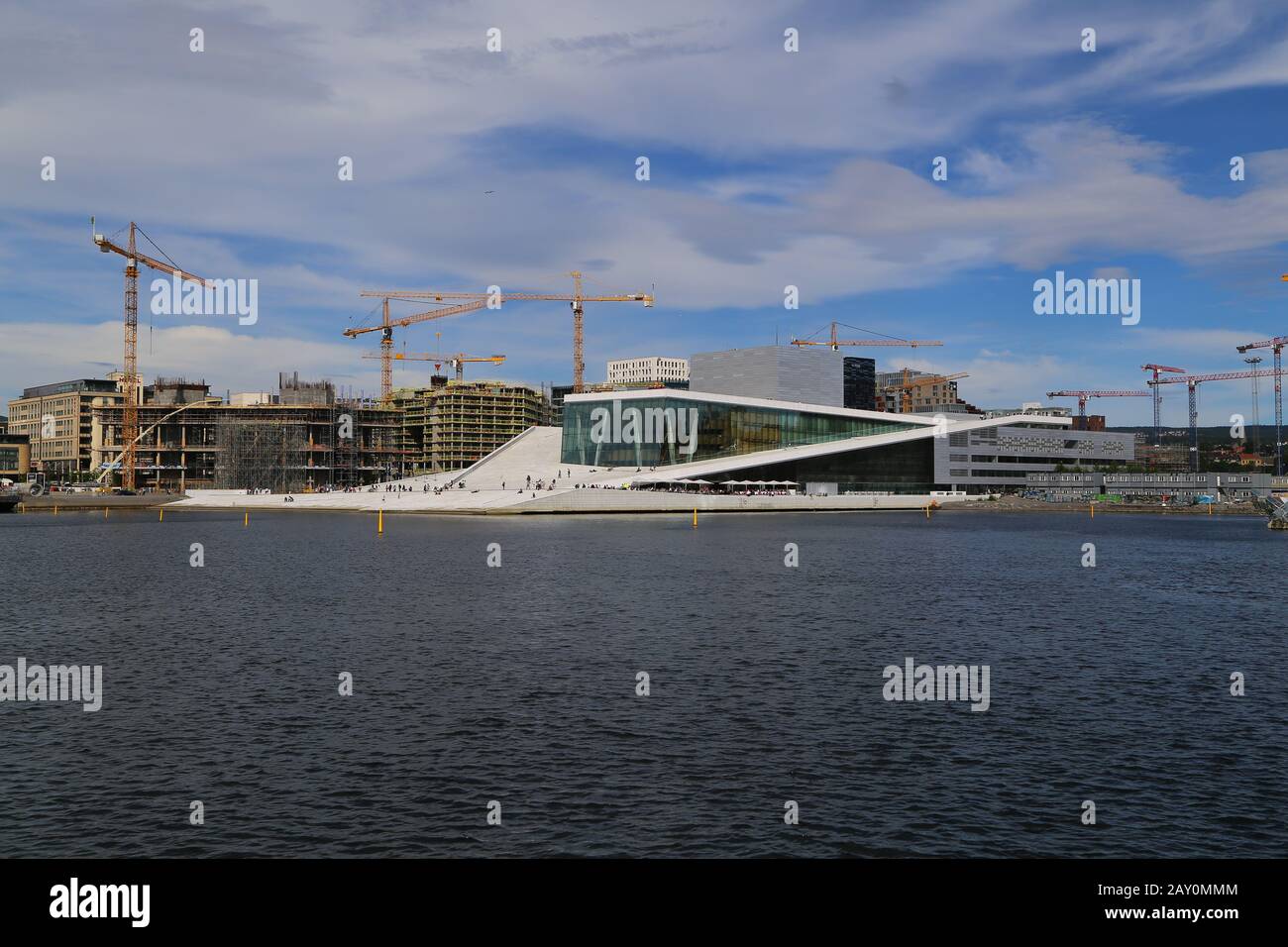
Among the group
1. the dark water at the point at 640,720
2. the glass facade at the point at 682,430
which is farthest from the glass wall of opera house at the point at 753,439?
the dark water at the point at 640,720

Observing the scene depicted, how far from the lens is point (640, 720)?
72.0 feet

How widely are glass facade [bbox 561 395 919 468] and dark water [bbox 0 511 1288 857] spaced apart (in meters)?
101

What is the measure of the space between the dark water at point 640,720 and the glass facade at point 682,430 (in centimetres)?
10084

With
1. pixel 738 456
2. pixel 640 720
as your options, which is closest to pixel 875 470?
pixel 738 456

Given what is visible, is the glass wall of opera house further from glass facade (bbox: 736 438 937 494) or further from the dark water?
the dark water

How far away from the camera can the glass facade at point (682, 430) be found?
152 meters

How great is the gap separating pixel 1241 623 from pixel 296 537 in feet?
228

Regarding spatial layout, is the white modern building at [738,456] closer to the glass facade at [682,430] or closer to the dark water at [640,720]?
the glass facade at [682,430]

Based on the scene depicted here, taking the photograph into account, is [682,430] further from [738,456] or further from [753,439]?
[753,439]

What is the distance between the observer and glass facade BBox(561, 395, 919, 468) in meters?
152

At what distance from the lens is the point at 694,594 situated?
4494cm
